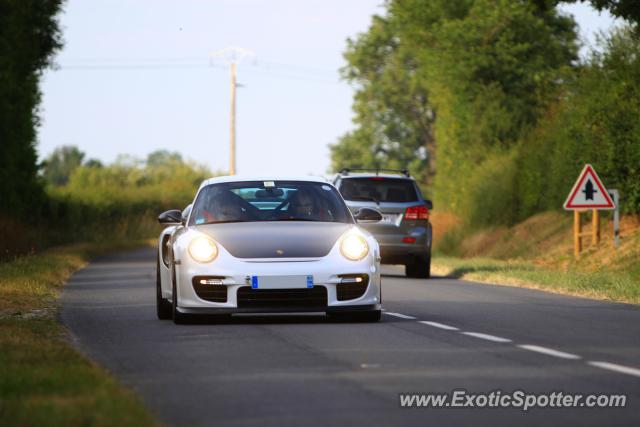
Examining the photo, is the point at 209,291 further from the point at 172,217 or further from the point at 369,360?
the point at 369,360

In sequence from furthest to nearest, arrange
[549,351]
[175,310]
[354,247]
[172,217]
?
[172,217], [175,310], [354,247], [549,351]

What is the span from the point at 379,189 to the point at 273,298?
13087mm

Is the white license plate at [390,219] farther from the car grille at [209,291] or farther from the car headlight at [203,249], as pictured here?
the car grille at [209,291]

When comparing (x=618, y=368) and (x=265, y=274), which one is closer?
(x=618, y=368)

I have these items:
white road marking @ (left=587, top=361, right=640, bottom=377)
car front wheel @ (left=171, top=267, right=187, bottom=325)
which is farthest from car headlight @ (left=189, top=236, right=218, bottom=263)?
white road marking @ (left=587, top=361, right=640, bottom=377)

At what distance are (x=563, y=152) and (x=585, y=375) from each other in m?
26.5

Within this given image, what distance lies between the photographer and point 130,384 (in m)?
10.3

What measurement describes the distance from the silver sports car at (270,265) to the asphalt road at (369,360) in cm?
26

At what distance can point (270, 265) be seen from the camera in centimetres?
1507

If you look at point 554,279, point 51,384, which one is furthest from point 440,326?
point 554,279

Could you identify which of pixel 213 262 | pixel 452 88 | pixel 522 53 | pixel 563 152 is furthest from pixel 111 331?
pixel 522 53

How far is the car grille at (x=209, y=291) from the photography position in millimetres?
15133

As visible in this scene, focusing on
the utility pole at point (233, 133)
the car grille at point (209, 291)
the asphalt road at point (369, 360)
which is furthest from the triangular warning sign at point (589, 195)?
the utility pole at point (233, 133)

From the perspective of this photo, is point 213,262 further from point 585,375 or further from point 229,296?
point 585,375
